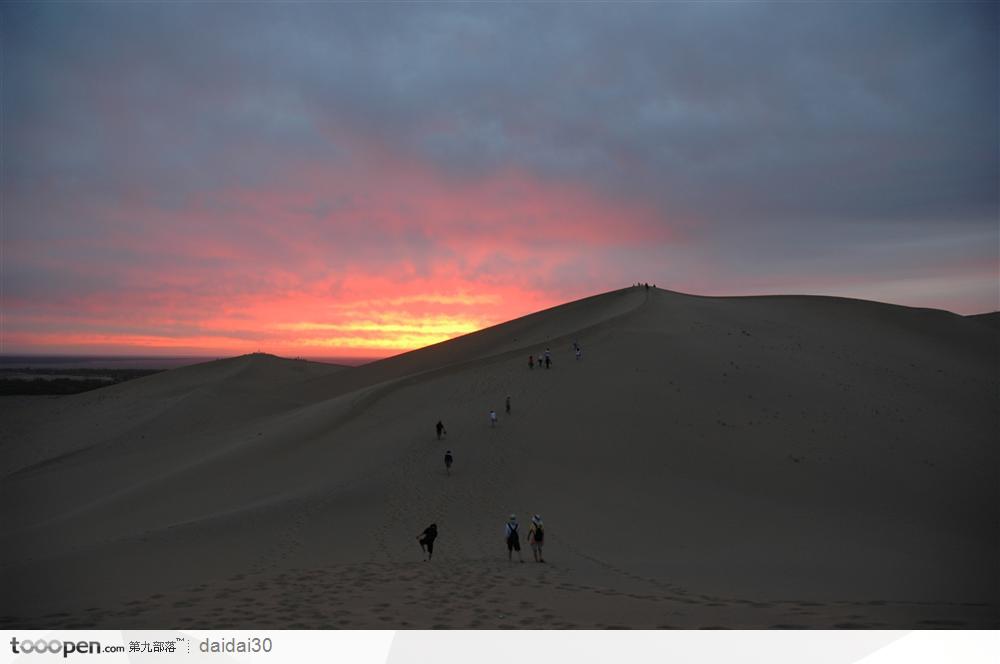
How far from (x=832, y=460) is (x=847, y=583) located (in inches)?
347

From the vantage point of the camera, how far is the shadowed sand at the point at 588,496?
34.2 ft


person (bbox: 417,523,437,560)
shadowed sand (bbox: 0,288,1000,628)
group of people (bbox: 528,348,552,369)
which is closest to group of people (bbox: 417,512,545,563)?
person (bbox: 417,523,437,560)

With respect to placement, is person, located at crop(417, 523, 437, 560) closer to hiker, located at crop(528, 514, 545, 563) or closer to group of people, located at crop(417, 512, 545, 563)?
group of people, located at crop(417, 512, 545, 563)

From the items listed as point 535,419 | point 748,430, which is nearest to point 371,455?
point 535,419

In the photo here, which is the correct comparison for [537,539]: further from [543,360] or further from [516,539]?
[543,360]

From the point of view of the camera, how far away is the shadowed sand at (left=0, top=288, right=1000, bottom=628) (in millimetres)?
10438

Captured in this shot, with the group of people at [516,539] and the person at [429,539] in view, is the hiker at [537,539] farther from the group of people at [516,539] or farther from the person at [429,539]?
the person at [429,539]

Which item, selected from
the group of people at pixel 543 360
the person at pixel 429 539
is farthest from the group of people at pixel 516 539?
the group of people at pixel 543 360

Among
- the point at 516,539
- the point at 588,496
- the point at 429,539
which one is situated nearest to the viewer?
the point at 516,539
